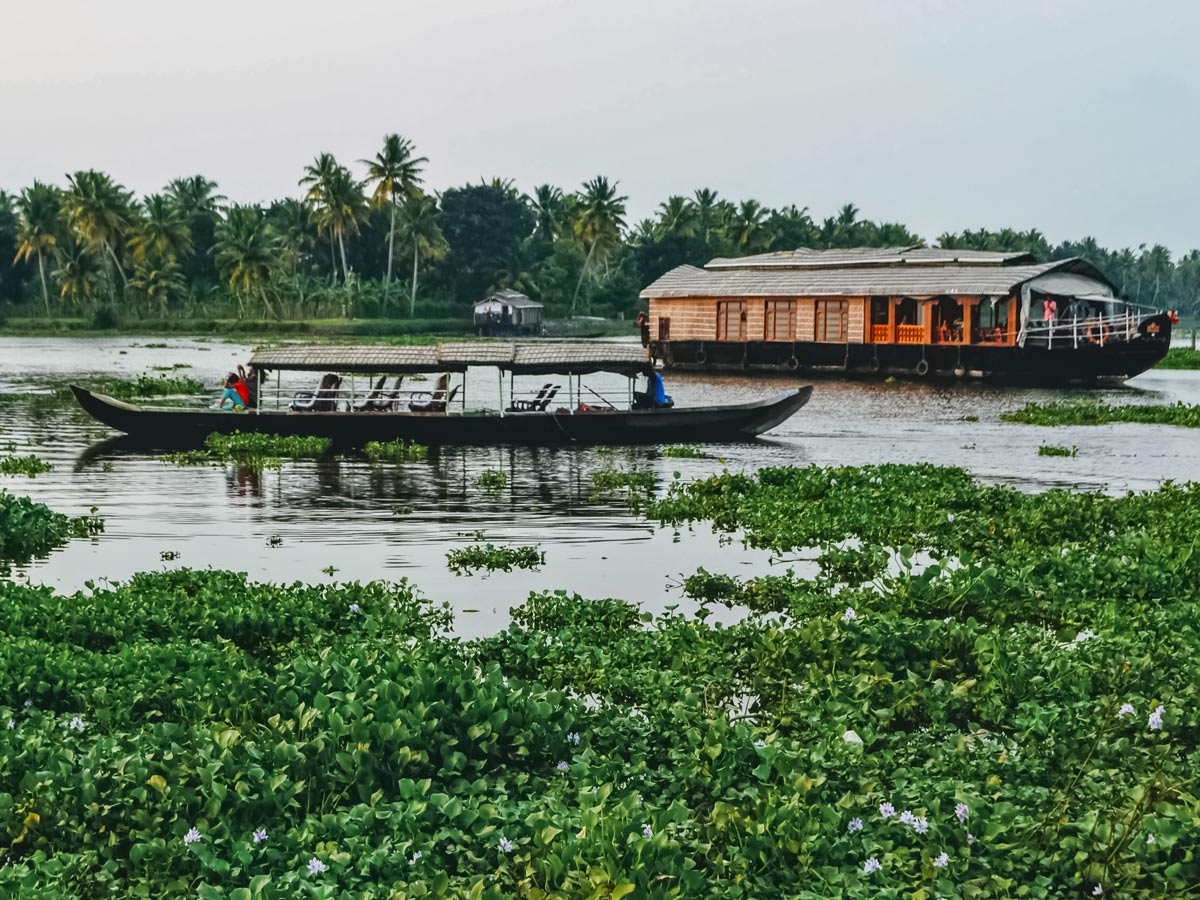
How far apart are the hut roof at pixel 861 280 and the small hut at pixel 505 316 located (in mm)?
36524

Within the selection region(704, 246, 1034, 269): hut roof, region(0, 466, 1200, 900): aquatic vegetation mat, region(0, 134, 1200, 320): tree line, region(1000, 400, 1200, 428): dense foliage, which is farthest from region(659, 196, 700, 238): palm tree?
region(0, 466, 1200, 900): aquatic vegetation mat

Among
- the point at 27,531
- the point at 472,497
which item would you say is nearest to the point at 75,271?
the point at 472,497

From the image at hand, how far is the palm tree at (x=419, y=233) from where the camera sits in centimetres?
9050

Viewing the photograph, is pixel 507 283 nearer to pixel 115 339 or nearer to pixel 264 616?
pixel 115 339

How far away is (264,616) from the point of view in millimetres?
Result: 9180

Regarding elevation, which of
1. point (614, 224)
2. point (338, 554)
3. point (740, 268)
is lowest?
point (338, 554)

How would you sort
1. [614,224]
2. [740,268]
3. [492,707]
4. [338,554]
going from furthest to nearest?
[614,224]
[740,268]
[338,554]
[492,707]

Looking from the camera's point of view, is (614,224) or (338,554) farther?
(614,224)

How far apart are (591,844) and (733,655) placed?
4107 mm

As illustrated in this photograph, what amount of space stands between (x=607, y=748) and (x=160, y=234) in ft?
293

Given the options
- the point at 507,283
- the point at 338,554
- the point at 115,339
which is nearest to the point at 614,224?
the point at 507,283

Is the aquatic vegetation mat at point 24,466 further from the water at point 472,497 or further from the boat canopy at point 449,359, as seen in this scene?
the boat canopy at point 449,359

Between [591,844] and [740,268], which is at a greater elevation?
[740,268]

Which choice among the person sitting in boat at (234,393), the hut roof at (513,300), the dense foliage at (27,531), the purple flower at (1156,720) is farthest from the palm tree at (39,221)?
the purple flower at (1156,720)
